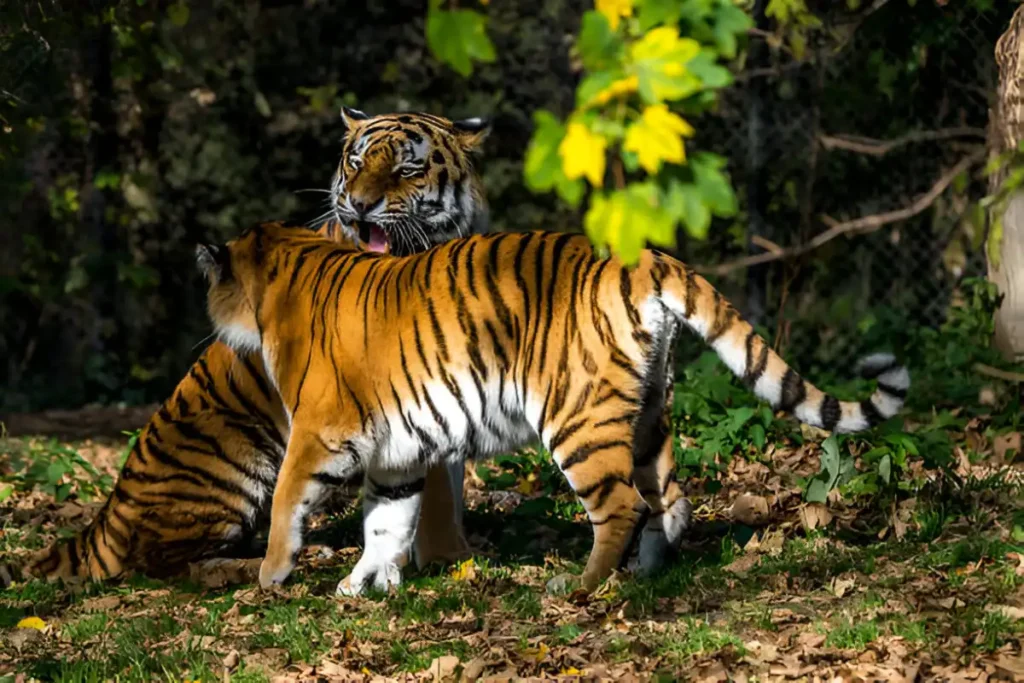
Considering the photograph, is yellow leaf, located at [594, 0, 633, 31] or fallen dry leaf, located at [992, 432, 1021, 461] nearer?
yellow leaf, located at [594, 0, 633, 31]

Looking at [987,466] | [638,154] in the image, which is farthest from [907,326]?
[638,154]

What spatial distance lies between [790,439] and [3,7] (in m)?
3.87

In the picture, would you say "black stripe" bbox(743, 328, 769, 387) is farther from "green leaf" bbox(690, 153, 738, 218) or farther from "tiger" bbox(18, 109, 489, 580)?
"green leaf" bbox(690, 153, 738, 218)

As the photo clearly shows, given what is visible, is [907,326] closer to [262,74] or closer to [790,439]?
[790,439]

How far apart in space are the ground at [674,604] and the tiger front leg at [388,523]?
14 cm

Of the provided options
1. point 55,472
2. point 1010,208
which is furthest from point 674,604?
point 55,472

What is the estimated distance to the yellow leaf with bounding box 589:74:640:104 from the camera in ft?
7.61

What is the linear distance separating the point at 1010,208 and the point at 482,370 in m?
2.64

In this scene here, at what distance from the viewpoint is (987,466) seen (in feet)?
19.1

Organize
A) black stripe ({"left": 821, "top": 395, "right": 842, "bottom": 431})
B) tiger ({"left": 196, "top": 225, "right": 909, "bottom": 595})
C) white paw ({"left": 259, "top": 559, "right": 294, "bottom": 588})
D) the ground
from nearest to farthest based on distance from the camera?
the ground → black stripe ({"left": 821, "top": 395, "right": 842, "bottom": 431}) → tiger ({"left": 196, "top": 225, "right": 909, "bottom": 595}) → white paw ({"left": 259, "top": 559, "right": 294, "bottom": 588})

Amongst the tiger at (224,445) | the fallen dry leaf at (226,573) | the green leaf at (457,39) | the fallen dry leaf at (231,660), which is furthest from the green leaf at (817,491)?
the green leaf at (457,39)

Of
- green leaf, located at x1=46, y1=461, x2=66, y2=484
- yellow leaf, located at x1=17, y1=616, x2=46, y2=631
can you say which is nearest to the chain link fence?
green leaf, located at x1=46, y1=461, x2=66, y2=484

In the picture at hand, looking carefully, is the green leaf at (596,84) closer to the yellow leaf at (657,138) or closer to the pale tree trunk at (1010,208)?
the yellow leaf at (657,138)

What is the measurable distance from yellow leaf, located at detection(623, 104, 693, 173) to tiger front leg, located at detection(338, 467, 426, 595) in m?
3.34
